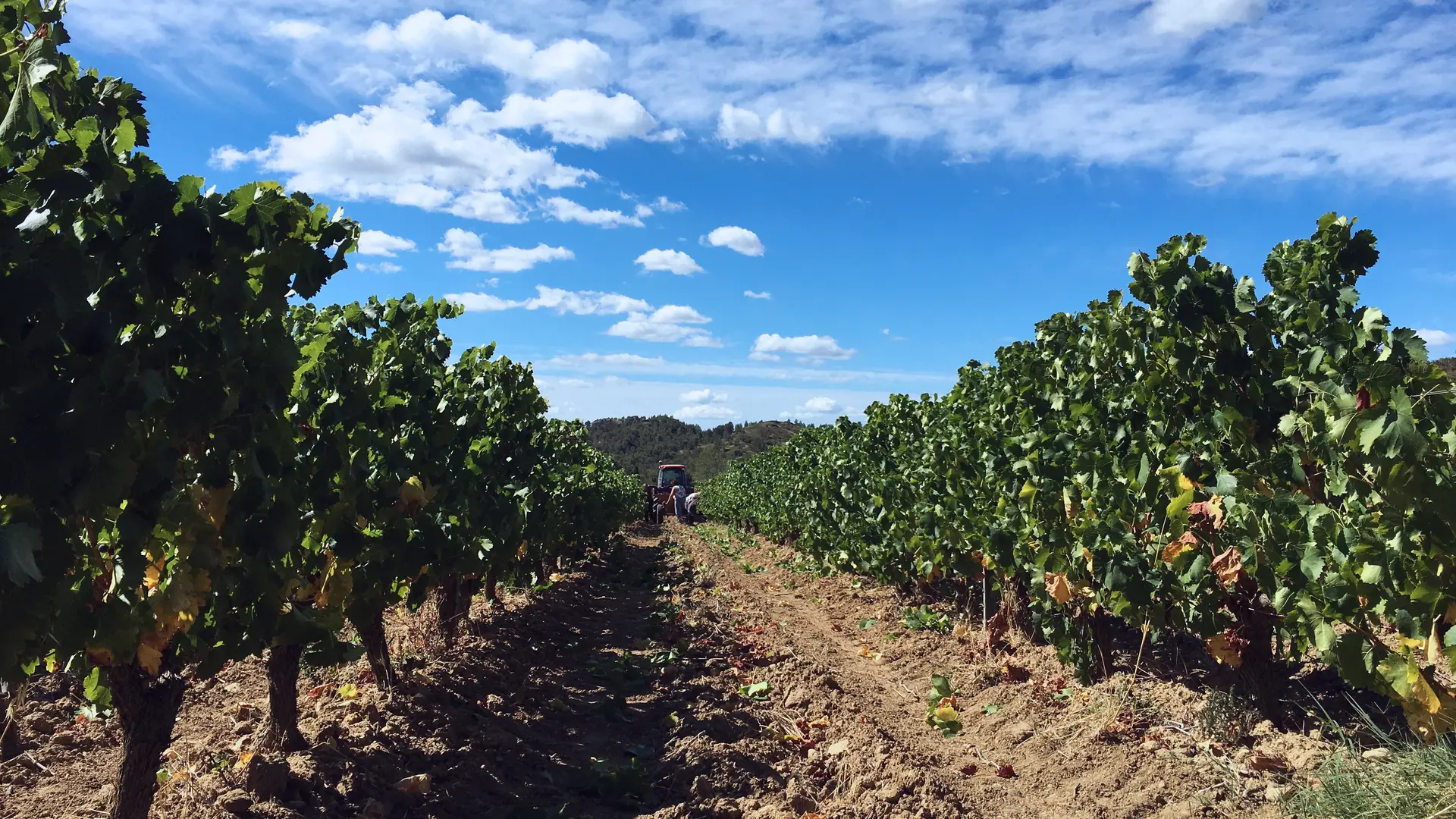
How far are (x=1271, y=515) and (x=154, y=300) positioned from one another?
15.7ft

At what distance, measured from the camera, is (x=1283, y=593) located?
447 cm

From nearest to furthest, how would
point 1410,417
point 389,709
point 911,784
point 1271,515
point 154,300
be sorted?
point 154,300, point 1410,417, point 1271,515, point 911,784, point 389,709

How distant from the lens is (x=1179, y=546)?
213 inches

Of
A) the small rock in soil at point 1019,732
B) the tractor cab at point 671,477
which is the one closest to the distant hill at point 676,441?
the tractor cab at point 671,477

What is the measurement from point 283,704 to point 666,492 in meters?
45.4

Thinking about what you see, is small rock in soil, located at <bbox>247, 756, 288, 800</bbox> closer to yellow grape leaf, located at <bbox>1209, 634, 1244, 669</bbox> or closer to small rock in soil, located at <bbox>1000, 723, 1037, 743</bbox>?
small rock in soil, located at <bbox>1000, 723, 1037, 743</bbox>

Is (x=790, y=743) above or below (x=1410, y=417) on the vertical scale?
below

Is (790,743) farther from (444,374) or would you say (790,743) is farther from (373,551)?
(444,374)

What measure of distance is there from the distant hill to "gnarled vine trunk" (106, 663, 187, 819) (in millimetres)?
80586

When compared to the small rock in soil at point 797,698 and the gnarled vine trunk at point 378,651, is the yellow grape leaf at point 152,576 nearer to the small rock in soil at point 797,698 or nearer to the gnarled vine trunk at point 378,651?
the gnarled vine trunk at point 378,651

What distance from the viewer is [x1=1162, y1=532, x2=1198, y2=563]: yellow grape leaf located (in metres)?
5.28

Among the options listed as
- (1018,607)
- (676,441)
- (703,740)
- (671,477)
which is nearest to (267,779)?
(703,740)

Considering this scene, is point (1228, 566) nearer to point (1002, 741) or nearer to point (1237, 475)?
point (1237, 475)

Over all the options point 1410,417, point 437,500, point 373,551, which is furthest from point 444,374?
point 1410,417
